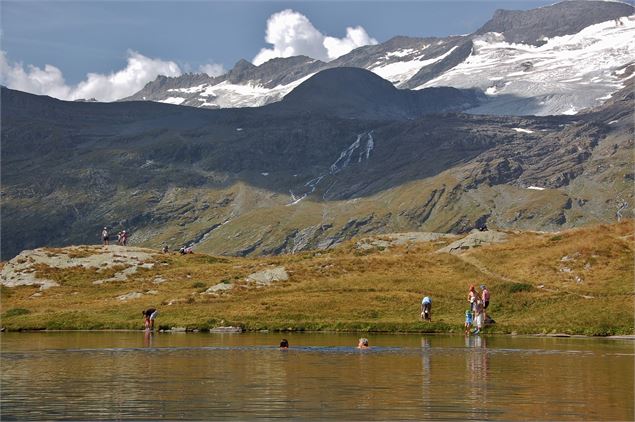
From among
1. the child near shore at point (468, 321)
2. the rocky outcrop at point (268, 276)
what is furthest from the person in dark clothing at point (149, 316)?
the child near shore at point (468, 321)

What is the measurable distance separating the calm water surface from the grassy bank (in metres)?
15.2

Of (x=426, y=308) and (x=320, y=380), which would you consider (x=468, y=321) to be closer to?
(x=426, y=308)

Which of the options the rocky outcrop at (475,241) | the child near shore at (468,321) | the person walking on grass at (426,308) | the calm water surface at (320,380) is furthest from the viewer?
the rocky outcrop at (475,241)

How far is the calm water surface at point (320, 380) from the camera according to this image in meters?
30.7

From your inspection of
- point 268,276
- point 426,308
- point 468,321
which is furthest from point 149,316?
point 468,321

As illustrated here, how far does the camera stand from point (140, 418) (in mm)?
29234

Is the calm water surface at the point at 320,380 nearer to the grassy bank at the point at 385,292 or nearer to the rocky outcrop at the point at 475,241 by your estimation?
the grassy bank at the point at 385,292

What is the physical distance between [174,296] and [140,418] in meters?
68.8

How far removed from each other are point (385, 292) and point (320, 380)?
5290 cm

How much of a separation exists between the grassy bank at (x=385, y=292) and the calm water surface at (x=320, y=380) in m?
15.2

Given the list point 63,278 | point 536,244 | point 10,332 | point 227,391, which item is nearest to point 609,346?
point 227,391

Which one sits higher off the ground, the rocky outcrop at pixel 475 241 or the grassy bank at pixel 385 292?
the rocky outcrop at pixel 475 241

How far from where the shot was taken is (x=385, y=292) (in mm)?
91688

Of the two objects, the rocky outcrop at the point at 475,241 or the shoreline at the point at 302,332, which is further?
the rocky outcrop at the point at 475,241
